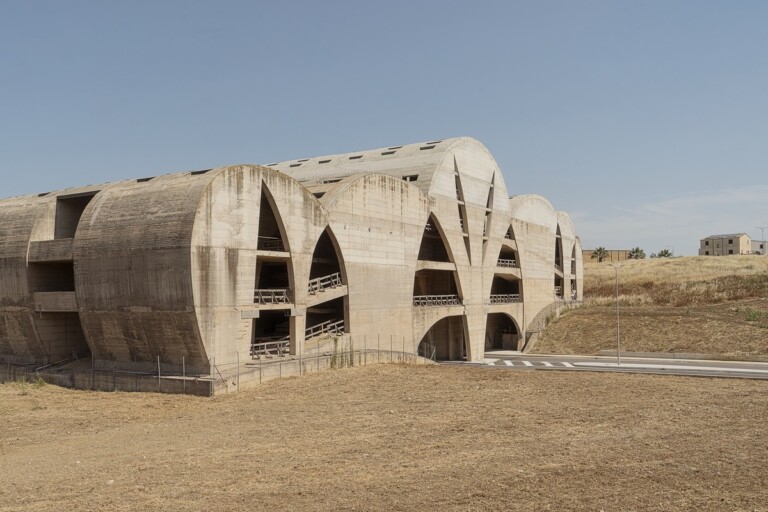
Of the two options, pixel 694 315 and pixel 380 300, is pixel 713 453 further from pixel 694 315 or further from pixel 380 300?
pixel 694 315

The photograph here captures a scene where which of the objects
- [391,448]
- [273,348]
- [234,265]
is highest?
[234,265]

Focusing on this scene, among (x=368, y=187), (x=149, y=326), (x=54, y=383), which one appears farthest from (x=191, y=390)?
(x=368, y=187)

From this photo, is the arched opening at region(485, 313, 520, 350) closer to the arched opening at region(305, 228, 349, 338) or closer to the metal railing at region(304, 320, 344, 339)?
the arched opening at region(305, 228, 349, 338)

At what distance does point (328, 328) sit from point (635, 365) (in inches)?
842

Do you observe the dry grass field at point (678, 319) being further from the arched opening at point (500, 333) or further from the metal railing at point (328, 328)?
the metal railing at point (328, 328)

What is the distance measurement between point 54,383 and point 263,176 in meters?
14.1

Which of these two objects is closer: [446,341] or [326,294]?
[326,294]

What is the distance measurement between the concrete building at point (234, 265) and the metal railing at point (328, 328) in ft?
0.32

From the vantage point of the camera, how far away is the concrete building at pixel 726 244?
14325cm

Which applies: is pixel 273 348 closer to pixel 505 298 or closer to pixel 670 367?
pixel 670 367

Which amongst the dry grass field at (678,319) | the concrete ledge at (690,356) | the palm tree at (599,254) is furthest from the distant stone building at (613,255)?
the concrete ledge at (690,356)

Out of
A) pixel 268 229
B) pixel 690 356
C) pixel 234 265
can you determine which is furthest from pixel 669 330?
pixel 234 265

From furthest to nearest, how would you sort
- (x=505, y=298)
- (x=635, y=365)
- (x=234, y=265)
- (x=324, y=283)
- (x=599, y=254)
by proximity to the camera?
(x=599, y=254) → (x=505, y=298) → (x=635, y=365) → (x=324, y=283) → (x=234, y=265)

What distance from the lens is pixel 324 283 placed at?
3691cm
